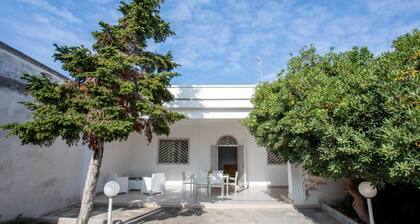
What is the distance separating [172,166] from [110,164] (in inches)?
123

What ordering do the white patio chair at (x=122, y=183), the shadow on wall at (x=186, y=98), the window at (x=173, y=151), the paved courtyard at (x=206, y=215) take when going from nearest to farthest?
the paved courtyard at (x=206, y=215), the shadow on wall at (x=186, y=98), the white patio chair at (x=122, y=183), the window at (x=173, y=151)

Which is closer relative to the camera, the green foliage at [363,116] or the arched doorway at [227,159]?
the green foliage at [363,116]

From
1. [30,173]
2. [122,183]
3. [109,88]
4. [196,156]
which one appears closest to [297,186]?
[196,156]

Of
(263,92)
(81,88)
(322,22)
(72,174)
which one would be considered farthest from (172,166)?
(322,22)

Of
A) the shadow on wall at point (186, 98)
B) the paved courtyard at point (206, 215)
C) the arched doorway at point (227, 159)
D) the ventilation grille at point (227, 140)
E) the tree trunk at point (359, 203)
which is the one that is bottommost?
the paved courtyard at point (206, 215)

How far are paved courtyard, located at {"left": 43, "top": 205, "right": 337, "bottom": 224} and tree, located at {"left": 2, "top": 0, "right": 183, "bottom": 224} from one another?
1696 mm

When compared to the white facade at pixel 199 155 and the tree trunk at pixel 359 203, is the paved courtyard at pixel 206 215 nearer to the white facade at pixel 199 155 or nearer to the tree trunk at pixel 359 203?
the tree trunk at pixel 359 203

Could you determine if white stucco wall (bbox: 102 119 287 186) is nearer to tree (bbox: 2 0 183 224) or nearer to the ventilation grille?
the ventilation grille

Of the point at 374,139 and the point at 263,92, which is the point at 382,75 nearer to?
the point at 374,139

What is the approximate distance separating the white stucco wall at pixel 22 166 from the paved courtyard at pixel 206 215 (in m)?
0.57

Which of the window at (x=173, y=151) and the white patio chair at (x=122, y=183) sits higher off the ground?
the window at (x=173, y=151)

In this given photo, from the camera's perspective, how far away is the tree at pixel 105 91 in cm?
445

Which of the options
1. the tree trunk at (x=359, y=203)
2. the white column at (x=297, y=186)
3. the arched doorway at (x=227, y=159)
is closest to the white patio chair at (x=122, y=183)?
the arched doorway at (x=227, y=159)

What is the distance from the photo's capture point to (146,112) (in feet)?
17.3
